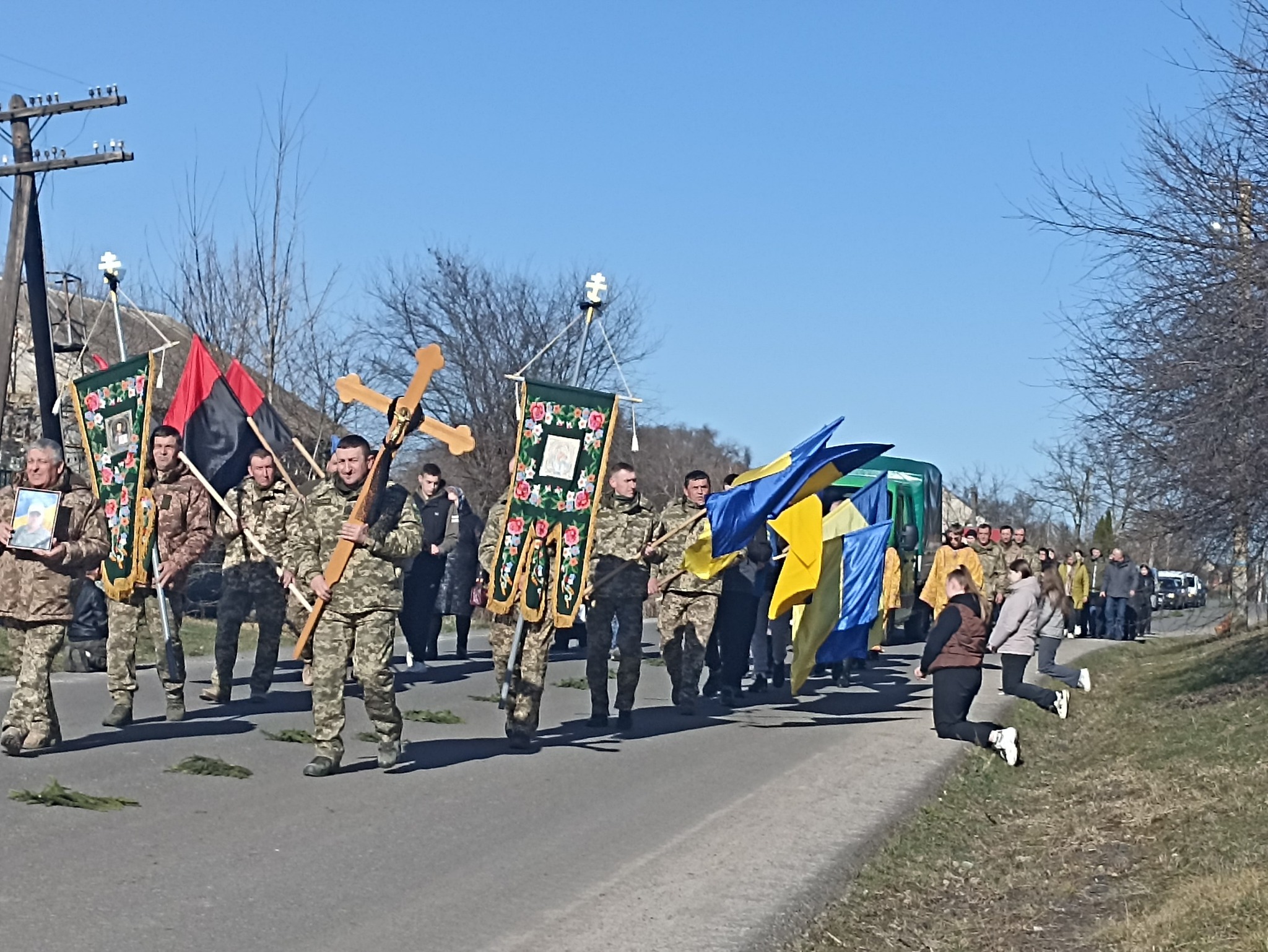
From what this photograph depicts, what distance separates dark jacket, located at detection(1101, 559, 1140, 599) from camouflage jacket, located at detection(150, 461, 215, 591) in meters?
22.4

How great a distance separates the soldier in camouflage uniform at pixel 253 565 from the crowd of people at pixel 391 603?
0.02m

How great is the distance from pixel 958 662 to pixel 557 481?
371cm

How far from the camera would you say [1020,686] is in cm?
1681

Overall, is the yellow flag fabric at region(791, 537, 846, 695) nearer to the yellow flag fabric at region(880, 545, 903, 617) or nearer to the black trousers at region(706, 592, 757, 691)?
the black trousers at region(706, 592, 757, 691)

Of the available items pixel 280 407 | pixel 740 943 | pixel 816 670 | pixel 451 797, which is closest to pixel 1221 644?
pixel 816 670

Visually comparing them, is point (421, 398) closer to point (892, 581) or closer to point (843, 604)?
point (843, 604)

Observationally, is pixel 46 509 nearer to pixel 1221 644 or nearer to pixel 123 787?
pixel 123 787

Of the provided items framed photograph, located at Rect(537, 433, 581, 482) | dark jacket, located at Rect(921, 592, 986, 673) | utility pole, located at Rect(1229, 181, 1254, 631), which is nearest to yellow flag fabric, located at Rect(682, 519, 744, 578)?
dark jacket, located at Rect(921, 592, 986, 673)

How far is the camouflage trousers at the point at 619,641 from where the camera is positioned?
13.0 metres

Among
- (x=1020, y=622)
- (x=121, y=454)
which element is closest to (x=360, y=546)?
(x=121, y=454)

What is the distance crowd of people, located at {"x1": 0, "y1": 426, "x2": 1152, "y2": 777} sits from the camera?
10.1 meters

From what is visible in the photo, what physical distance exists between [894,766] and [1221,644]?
1520 centimetres

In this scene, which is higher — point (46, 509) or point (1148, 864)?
point (46, 509)

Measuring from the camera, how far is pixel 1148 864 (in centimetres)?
936
